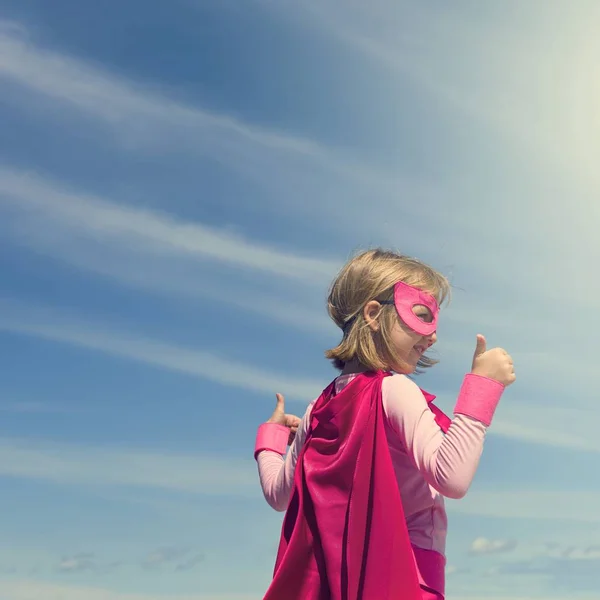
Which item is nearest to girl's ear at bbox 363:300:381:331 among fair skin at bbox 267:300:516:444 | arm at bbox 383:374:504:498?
fair skin at bbox 267:300:516:444

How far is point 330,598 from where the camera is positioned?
4.61 metres

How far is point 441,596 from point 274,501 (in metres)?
1.36

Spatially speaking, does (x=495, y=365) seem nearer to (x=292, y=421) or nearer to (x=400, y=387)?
(x=400, y=387)

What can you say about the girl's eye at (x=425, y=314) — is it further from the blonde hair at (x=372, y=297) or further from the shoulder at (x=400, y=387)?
the shoulder at (x=400, y=387)

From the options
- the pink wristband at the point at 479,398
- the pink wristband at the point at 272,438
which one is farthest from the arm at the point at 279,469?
the pink wristband at the point at 479,398

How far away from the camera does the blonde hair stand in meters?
5.23

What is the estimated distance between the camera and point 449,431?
4539mm

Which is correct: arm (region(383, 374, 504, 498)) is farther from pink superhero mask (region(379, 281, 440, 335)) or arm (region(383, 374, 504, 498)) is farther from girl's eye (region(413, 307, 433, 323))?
girl's eye (region(413, 307, 433, 323))

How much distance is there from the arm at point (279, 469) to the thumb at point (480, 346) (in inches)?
50.5

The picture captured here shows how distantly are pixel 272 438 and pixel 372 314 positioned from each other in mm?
1297

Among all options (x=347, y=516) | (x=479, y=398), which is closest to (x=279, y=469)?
(x=347, y=516)

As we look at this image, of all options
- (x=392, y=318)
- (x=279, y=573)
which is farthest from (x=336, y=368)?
(x=279, y=573)

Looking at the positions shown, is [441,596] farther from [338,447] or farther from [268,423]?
[268,423]

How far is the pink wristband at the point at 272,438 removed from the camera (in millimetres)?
5926
